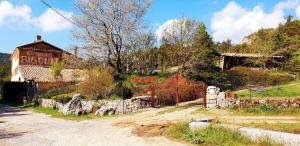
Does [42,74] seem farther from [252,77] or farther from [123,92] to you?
[252,77]

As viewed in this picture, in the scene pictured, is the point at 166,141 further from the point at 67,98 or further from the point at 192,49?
the point at 192,49

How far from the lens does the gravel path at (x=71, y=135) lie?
12.6 metres

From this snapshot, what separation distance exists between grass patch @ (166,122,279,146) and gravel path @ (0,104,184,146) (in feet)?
1.90

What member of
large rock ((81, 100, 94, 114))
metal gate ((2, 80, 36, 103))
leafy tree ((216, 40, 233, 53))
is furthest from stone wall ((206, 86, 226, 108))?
leafy tree ((216, 40, 233, 53))

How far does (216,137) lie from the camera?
11828mm

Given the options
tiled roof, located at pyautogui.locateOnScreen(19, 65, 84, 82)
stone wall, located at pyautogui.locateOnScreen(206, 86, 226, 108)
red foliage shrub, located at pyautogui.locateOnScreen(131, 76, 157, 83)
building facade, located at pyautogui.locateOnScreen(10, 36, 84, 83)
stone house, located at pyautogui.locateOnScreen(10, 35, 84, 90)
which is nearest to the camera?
stone wall, located at pyautogui.locateOnScreen(206, 86, 226, 108)

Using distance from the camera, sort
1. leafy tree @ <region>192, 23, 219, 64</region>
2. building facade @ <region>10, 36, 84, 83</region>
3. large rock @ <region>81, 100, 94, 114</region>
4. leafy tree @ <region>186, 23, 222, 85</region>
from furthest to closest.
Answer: building facade @ <region>10, 36, 84, 83</region>, leafy tree @ <region>192, 23, 219, 64</region>, leafy tree @ <region>186, 23, 222, 85</region>, large rock @ <region>81, 100, 94, 114</region>

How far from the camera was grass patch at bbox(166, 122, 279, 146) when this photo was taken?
11.2 metres

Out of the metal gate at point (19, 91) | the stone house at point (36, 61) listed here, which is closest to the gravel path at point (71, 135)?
the metal gate at point (19, 91)

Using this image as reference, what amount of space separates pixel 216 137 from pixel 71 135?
6.05 m

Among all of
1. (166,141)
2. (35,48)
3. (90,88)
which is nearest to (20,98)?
(90,88)

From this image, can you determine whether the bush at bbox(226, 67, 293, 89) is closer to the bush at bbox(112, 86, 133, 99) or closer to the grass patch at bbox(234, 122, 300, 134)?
the bush at bbox(112, 86, 133, 99)

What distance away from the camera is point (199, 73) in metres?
32.9

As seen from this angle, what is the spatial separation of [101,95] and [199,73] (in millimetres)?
12277
